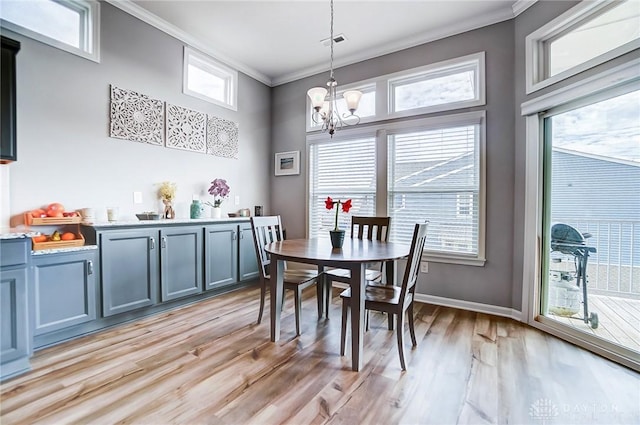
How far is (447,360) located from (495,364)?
0.32 meters

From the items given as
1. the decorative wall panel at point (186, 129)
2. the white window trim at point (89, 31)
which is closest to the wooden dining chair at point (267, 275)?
the decorative wall panel at point (186, 129)

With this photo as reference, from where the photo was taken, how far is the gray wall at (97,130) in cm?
239

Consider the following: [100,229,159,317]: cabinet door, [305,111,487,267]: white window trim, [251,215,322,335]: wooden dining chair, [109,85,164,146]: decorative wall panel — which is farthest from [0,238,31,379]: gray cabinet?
[305,111,487,267]: white window trim

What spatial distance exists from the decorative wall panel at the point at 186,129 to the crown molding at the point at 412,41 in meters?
1.61

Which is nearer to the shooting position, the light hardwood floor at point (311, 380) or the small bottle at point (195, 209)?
the light hardwood floor at point (311, 380)

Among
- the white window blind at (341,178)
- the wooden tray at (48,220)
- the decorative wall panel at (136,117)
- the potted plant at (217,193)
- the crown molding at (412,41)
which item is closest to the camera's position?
the wooden tray at (48,220)

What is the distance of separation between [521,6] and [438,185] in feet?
6.01

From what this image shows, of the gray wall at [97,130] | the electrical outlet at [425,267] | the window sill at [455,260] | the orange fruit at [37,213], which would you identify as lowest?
the electrical outlet at [425,267]

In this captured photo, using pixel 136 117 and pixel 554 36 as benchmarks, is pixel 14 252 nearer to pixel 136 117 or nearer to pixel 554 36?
pixel 136 117

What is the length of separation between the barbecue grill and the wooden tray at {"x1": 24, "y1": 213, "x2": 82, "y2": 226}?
165 inches

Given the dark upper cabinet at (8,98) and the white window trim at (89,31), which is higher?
the white window trim at (89,31)

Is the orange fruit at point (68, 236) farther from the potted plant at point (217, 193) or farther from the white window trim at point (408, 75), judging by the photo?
the white window trim at point (408, 75)

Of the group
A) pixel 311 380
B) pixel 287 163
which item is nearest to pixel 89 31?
pixel 287 163

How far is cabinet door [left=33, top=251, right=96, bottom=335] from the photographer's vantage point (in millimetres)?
2162
